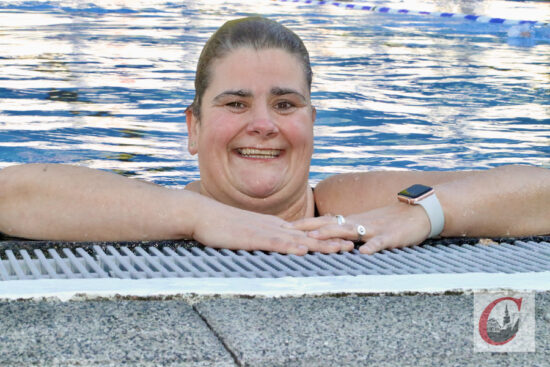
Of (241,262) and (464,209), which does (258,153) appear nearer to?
(241,262)

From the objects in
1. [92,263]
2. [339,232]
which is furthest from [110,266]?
[339,232]

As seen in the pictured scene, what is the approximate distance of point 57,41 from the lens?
13227 millimetres

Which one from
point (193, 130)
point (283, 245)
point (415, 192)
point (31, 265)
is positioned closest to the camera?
point (31, 265)

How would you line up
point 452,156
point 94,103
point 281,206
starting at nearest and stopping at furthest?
point 281,206, point 452,156, point 94,103

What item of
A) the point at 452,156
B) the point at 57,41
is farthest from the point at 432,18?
the point at 452,156

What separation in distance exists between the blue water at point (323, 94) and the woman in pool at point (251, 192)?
142 inches

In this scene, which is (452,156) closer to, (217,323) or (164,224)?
(164,224)

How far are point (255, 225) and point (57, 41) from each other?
36.9ft

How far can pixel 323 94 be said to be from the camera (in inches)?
391

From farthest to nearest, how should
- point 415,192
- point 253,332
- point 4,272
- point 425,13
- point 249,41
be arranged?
point 425,13
point 249,41
point 415,192
point 4,272
point 253,332

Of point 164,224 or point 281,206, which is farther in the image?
point 281,206

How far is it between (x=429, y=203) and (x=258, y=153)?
710 mm

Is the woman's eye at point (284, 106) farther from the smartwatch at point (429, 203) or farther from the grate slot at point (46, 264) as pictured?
the grate slot at point (46, 264)

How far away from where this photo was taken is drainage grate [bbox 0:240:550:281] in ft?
7.70
